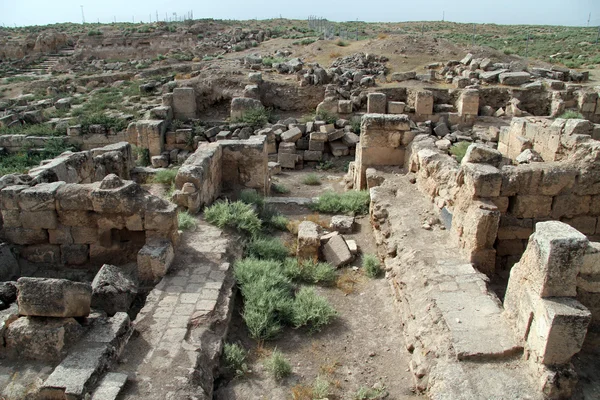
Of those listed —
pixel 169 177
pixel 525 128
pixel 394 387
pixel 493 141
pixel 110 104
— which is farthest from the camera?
pixel 110 104

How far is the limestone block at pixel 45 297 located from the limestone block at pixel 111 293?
73cm

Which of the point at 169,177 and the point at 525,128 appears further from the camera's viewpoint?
the point at 525,128

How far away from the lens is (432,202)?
8.49m

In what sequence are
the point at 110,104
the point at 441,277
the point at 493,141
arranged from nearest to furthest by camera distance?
the point at 441,277 → the point at 493,141 → the point at 110,104

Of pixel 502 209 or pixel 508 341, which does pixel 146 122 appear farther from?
pixel 508 341

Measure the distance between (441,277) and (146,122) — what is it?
12.2m

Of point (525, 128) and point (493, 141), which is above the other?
point (525, 128)

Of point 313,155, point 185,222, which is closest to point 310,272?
point 185,222

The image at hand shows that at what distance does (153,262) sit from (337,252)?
2.94 metres

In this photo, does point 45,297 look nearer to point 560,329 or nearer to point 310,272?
point 310,272

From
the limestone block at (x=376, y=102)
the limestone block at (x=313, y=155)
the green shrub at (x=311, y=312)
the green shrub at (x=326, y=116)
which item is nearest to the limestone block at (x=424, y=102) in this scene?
Result: the limestone block at (x=376, y=102)

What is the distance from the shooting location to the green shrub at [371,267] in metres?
7.53

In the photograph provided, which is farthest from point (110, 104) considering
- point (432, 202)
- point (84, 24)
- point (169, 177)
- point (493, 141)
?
point (84, 24)

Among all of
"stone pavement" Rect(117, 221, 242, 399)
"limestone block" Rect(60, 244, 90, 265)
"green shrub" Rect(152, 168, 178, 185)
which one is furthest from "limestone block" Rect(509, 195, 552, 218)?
"green shrub" Rect(152, 168, 178, 185)
